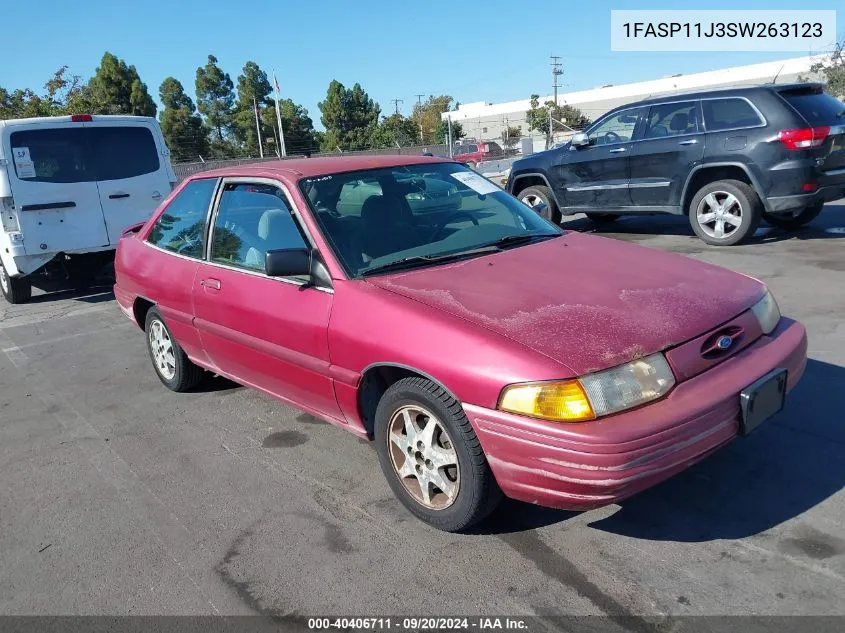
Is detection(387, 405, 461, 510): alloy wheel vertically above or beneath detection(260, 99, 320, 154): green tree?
beneath

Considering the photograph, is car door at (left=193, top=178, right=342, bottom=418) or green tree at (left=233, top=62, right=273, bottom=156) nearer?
car door at (left=193, top=178, right=342, bottom=418)

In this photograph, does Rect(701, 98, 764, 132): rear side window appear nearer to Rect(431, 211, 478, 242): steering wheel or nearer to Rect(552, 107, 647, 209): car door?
Rect(552, 107, 647, 209): car door

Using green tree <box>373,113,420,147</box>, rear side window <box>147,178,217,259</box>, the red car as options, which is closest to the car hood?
the red car

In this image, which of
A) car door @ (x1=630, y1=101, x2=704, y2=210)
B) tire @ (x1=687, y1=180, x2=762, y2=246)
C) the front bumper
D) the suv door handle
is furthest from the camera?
car door @ (x1=630, y1=101, x2=704, y2=210)

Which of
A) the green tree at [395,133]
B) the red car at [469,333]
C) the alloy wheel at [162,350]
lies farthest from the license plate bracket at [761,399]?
the green tree at [395,133]

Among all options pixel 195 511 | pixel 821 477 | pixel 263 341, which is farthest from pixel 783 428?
pixel 195 511

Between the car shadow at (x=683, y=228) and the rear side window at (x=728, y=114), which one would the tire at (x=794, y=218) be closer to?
the car shadow at (x=683, y=228)

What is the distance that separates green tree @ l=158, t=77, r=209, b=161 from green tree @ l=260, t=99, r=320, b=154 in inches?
238

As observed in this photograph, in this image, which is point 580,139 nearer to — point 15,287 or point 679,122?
point 679,122

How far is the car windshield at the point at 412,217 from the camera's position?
3.52 metres

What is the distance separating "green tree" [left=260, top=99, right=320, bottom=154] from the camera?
58031 millimetres

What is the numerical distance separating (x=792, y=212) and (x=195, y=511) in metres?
8.17

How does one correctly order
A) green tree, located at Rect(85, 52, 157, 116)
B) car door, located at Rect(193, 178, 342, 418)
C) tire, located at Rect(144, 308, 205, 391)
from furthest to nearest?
green tree, located at Rect(85, 52, 157, 116), tire, located at Rect(144, 308, 205, 391), car door, located at Rect(193, 178, 342, 418)

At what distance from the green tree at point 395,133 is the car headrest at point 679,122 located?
46.7 meters
